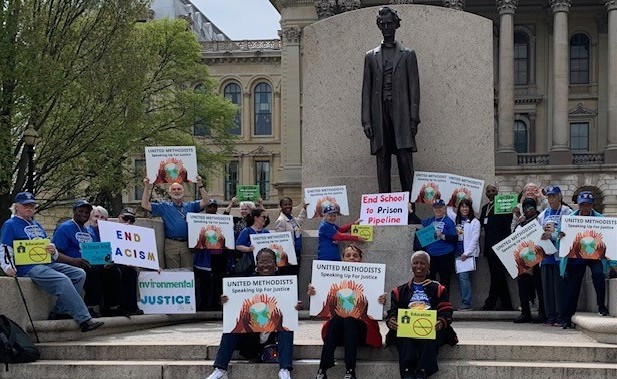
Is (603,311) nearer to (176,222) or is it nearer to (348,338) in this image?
(348,338)

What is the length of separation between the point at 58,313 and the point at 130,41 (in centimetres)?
1972

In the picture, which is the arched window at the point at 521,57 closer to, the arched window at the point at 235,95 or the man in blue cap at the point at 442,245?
the arched window at the point at 235,95

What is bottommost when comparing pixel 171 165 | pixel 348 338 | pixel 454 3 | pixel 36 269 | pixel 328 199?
pixel 348 338

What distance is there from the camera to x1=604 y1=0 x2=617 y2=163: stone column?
61.0m

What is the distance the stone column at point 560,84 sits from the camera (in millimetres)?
61125

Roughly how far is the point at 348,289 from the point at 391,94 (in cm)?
526

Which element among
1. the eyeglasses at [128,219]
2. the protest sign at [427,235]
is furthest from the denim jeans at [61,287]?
the protest sign at [427,235]

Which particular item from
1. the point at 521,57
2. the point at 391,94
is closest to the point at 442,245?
the point at 391,94

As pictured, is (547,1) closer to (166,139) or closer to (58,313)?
(166,139)

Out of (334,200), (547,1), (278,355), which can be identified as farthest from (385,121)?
(547,1)

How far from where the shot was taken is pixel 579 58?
220 feet

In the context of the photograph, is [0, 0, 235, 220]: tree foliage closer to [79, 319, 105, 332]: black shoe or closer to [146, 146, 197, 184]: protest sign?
[146, 146, 197, 184]: protest sign

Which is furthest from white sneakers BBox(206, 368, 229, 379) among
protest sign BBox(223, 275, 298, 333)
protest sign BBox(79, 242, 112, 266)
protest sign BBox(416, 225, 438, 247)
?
protest sign BBox(416, 225, 438, 247)

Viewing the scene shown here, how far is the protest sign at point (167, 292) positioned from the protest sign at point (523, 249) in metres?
4.15
